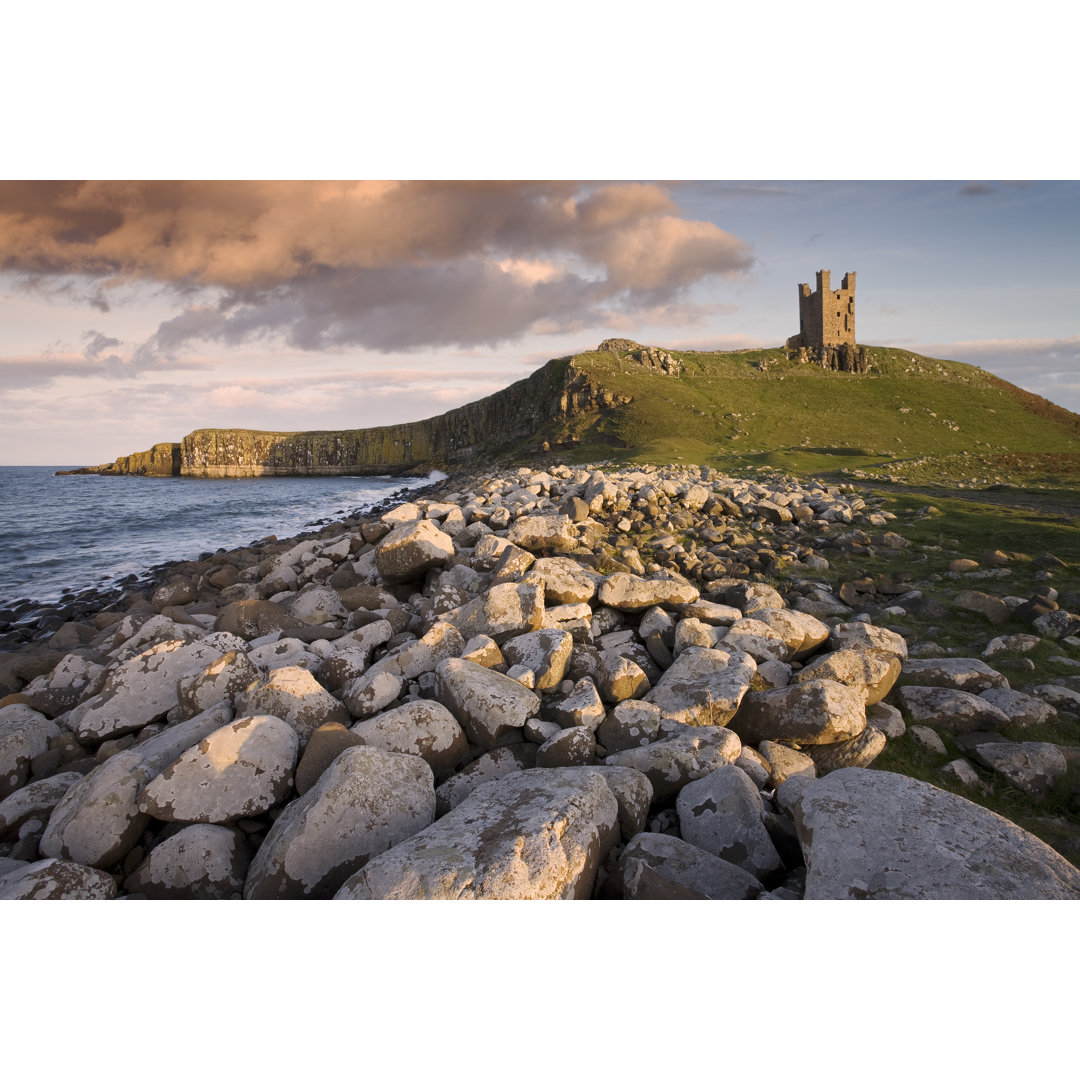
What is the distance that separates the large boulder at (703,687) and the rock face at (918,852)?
4.47 ft

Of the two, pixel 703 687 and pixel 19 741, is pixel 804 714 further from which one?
pixel 19 741

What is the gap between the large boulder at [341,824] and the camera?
318 cm

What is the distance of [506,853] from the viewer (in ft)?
9.04

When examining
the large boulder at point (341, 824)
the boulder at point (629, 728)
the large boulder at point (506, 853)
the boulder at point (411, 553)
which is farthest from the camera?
the boulder at point (411, 553)

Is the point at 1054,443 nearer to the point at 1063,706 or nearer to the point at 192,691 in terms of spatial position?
the point at 1063,706

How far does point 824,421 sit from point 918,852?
53.8m

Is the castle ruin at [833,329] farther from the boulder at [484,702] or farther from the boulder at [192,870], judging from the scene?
the boulder at [192,870]

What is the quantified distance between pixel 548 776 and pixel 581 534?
20.4 ft

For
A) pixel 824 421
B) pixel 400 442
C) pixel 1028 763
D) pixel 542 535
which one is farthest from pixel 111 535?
pixel 400 442

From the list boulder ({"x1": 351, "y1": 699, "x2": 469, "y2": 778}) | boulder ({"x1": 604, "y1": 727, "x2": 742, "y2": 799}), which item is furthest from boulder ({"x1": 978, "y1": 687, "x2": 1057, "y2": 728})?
boulder ({"x1": 351, "y1": 699, "x2": 469, "y2": 778})

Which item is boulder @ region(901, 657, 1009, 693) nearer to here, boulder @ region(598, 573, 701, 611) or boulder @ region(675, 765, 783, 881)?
boulder @ region(598, 573, 701, 611)

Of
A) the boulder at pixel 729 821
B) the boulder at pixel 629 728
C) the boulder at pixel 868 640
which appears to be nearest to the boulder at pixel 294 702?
the boulder at pixel 629 728

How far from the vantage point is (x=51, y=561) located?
65.6 feet

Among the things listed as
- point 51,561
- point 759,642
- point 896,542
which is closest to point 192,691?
point 759,642
